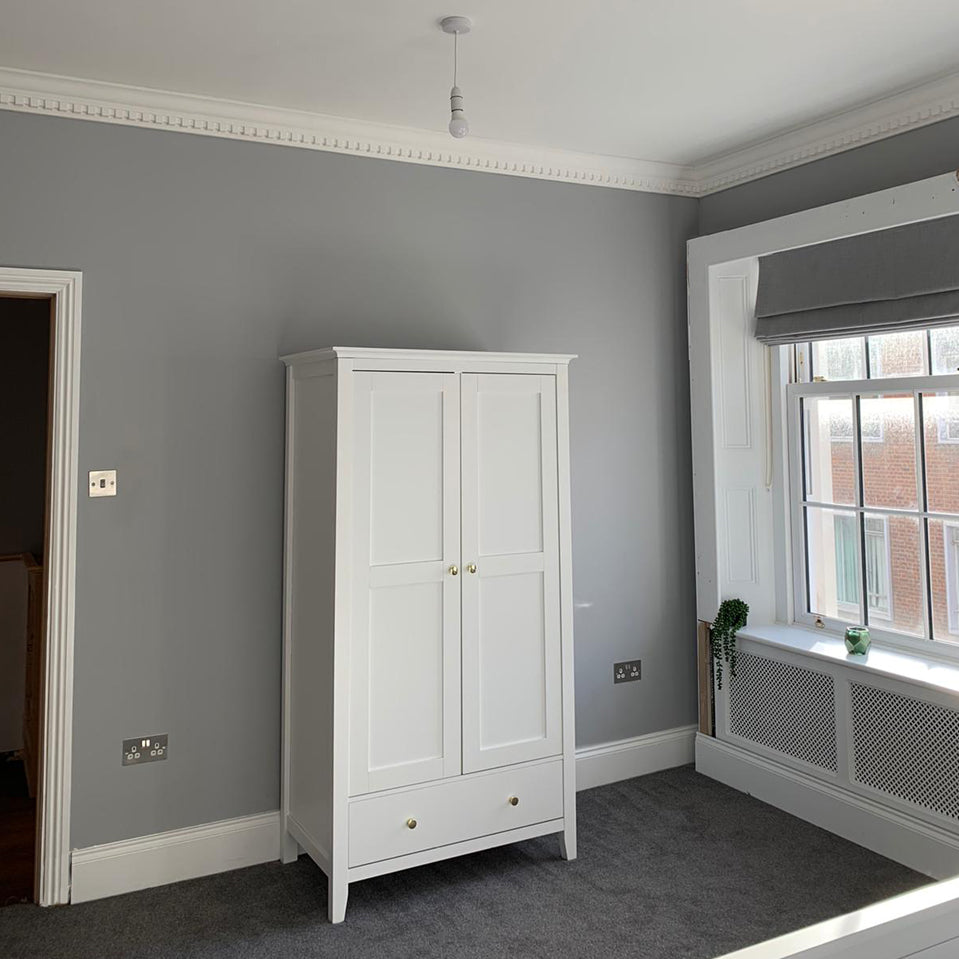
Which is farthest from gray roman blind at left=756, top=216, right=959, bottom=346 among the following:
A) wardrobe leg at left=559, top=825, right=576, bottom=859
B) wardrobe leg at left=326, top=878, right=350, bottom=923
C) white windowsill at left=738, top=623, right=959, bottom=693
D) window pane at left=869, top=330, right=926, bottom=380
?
wardrobe leg at left=326, top=878, right=350, bottom=923

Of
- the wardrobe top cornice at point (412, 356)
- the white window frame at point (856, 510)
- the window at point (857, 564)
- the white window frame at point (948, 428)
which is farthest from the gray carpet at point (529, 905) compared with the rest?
the wardrobe top cornice at point (412, 356)

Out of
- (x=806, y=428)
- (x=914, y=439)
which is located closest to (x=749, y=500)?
(x=806, y=428)

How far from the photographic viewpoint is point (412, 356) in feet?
8.80

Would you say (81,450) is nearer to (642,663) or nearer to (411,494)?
(411,494)

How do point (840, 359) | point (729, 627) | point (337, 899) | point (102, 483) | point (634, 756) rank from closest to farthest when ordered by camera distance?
point (337, 899) → point (102, 483) → point (840, 359) → point (729, 627) → point (634, 756)

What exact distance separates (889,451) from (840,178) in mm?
1073

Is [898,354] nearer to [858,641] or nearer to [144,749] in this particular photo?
[858,641]

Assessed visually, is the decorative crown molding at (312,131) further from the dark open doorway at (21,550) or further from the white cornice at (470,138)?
the dark open doorway at (21,550)

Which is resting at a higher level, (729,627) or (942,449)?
(942,449)

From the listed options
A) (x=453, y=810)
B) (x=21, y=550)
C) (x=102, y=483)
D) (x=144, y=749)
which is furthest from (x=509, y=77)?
(x=21, y=550)

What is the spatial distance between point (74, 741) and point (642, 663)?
2.29 meters

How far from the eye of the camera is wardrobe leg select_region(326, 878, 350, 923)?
255 centimetres

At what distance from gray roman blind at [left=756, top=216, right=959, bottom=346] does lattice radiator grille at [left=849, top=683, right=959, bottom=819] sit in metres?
1.34

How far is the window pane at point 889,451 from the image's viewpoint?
3170mm
